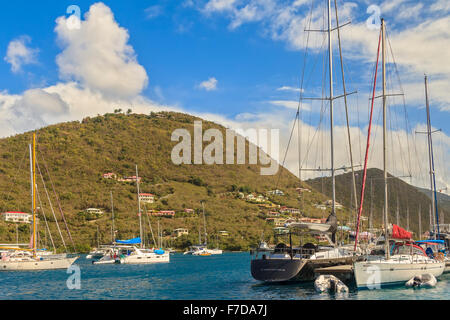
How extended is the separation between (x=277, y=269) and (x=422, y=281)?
8885 mm

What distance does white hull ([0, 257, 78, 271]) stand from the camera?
47250 mm

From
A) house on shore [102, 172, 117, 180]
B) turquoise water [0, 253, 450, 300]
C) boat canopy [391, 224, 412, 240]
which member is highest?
house on shore [102, 172, 117, 180]

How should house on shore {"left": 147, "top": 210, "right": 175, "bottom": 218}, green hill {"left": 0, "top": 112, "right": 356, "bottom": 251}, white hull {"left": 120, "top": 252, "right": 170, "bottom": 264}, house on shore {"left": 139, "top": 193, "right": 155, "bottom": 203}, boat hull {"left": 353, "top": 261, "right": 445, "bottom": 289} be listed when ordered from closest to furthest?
boat hull {"left": 353, "top": 261, "right": 445, "bottom": 289}, white hull {"left": 120, "top": 252, "right": 170, "bottom": 264}, green hill {"left": 0, "top": 112, "right": 356, "bottom": 251}, house on shore {"left": 147, "top": 210, "right": 175, "bottom": 218}, house on shore {"left": 139, "top": 193, "right": 155, "bottom": 203}

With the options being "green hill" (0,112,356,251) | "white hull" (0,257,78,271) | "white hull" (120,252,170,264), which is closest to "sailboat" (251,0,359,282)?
"white hull" (0,257,78,271)

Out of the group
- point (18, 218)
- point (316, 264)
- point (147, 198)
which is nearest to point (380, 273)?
point (316, 264)

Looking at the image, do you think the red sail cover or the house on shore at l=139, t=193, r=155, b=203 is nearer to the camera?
the red sail cover

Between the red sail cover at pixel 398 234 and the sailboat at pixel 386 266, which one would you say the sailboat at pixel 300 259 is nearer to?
the sailboat at pixel 386 266

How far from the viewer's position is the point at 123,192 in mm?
154250

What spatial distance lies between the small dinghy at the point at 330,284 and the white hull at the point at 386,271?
3.55 feet

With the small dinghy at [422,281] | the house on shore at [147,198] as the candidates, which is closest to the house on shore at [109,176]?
the house on shore at [147,198]

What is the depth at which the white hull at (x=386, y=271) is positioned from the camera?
27.9 metres

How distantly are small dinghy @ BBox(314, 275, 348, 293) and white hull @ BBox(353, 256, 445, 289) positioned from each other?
108cm

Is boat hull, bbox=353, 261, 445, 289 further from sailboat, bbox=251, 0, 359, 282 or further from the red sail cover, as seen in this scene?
the red sail cover

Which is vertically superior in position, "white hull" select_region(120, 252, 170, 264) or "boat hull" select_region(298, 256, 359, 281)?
"boat hull" select_region(298, 256, 359, 281)
